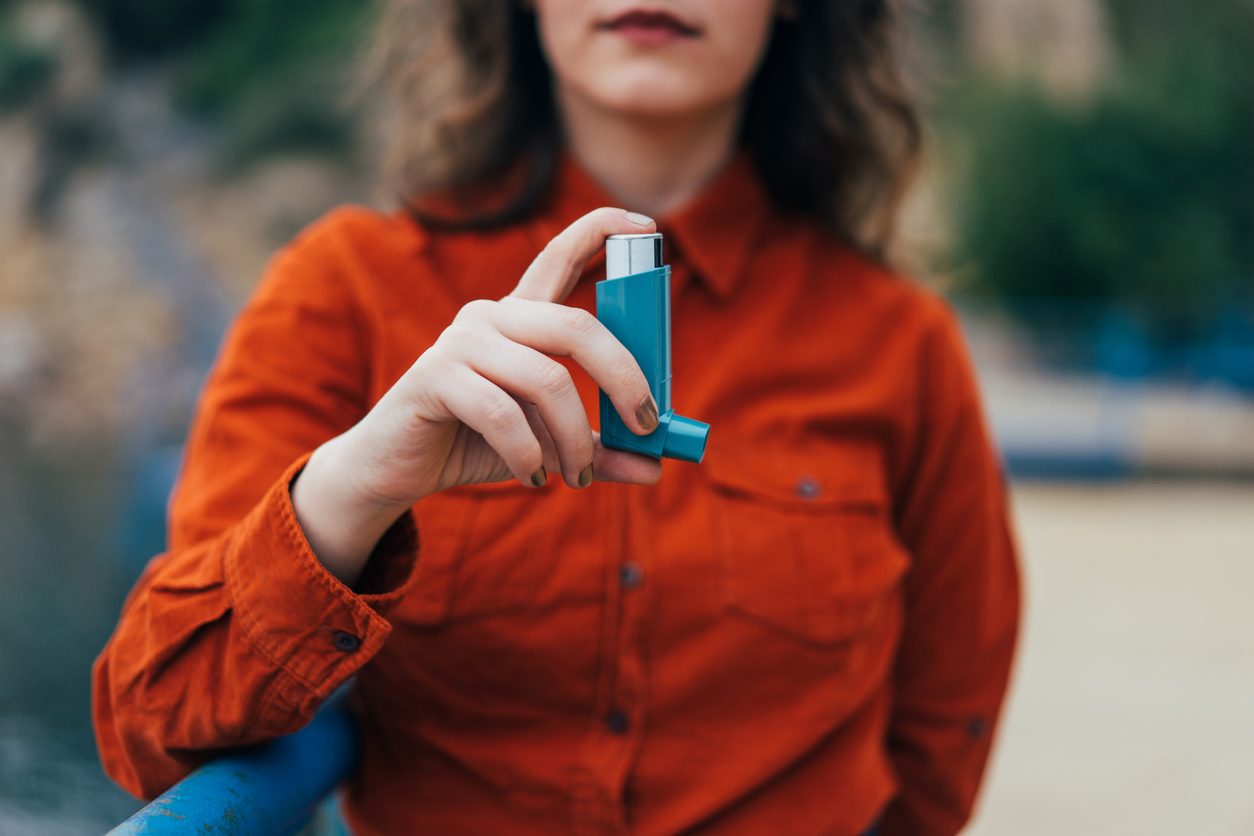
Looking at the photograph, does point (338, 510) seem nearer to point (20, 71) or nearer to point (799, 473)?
point (799, 473)

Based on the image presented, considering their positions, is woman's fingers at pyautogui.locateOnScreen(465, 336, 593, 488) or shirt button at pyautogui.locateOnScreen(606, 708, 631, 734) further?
shirt button at pyautogui.locateOnScreen(606, 708, 631, 734)

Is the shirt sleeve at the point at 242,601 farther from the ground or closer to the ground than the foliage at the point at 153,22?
farther from the ground

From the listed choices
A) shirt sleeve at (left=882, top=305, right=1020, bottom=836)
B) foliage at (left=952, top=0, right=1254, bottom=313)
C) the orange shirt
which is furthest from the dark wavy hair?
foliage at (left=952, top=0, right=1254, bottom=313)

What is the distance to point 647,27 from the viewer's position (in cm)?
112

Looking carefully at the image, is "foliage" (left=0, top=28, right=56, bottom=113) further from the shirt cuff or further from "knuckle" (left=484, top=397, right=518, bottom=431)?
"knuckle" (left=484, top=397, right=518, bottom=431)

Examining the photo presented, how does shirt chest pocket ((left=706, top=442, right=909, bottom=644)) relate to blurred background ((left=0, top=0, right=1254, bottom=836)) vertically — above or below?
above

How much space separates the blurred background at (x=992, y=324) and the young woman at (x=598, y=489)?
405mm

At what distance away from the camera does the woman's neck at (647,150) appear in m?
1.25

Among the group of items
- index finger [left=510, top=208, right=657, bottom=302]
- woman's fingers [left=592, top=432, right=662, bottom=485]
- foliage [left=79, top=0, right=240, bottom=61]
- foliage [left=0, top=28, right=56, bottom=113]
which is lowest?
foliage [left=0, top=28, right=56, bottom=113]

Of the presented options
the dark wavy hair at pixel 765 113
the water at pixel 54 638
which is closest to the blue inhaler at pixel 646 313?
the dark wavy hair at pixel 765 113

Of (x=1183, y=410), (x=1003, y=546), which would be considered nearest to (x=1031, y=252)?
(x=1183, y=410)

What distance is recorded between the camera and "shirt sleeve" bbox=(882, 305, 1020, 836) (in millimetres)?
1337

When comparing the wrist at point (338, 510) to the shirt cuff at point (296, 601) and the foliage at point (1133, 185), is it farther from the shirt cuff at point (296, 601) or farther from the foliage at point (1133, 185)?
the foliage at point (1133, 185)

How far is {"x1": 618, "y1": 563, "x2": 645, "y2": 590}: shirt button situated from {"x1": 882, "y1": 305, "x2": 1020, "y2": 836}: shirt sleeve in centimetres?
43
